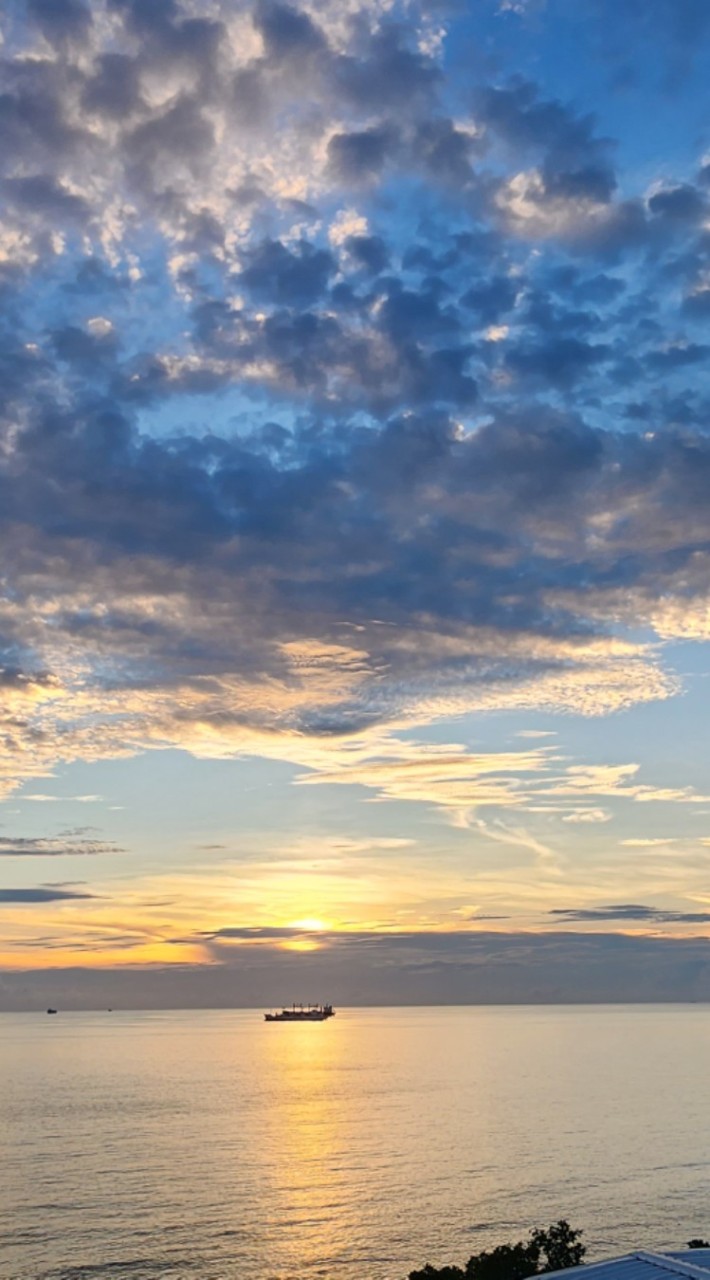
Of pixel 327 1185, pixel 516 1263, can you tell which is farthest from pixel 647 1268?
pixel 327 1185

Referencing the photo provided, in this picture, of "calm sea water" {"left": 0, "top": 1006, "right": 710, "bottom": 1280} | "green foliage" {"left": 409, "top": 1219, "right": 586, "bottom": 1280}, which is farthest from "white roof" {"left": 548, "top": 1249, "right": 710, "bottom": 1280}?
"calm sea water" {"left": 0, "top": 1006, "right": 710, "bottom": 1280}

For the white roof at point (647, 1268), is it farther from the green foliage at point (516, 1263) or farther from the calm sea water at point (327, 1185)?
the calm sea water at point (327, 1185)

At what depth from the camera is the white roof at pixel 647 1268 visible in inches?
1989

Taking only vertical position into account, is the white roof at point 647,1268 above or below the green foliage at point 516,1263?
above

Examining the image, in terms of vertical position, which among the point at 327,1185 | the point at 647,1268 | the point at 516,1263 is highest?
the point at 647,1268

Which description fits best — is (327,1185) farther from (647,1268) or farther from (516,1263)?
(647,1268)

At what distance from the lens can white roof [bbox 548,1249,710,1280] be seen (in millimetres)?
50531

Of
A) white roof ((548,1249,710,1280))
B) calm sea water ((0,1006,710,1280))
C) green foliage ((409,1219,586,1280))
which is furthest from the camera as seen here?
calm sea water ((0,1006,710,1280))

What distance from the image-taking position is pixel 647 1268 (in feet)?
172

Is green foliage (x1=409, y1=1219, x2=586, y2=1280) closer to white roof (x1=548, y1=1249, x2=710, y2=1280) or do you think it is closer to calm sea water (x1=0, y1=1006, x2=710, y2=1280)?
white roof (x1=548, y1=1249, x2=710, y2=1280)

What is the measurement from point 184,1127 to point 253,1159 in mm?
32001

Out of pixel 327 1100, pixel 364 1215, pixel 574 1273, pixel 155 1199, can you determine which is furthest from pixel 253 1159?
pixel 574 1273

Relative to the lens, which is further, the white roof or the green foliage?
→ the green foliage

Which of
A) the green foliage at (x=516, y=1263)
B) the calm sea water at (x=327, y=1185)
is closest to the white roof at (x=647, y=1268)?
the green foliage at (x=516, y=1263)
